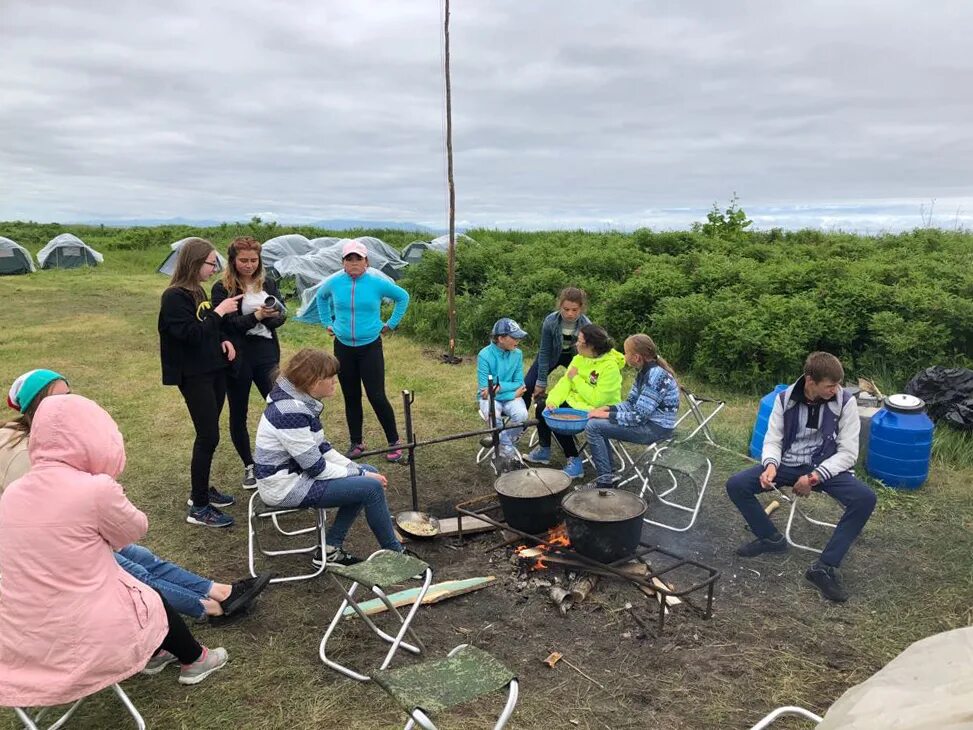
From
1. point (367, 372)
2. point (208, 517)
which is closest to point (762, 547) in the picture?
point (367, 372)

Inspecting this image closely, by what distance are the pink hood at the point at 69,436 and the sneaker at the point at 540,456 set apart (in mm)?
3819

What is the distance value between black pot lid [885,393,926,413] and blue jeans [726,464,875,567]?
151 cm

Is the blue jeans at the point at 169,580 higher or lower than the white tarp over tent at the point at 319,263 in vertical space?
lower

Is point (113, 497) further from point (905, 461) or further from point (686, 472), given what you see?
point (905, 461)

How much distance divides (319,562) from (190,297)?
1834 millimetres

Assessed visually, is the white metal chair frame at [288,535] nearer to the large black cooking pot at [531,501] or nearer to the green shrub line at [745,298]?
the large black cooking pot at [531,501]

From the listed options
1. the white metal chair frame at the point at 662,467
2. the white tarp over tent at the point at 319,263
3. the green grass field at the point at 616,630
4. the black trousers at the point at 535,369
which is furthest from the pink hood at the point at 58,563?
the white tarp over tent at the point at 319,263

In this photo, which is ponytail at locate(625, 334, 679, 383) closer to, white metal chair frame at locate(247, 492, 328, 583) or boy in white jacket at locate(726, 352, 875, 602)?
boy in white jacket at locate(726, 352, 875, 602)

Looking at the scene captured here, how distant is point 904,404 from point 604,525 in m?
2.99

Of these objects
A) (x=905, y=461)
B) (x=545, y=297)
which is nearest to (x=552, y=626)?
(x=905, y=461)

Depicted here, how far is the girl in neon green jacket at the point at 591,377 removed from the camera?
512 centimetres

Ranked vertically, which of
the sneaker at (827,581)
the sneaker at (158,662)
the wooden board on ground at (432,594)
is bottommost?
the sneaker at (158,662)

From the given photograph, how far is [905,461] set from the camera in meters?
5.01

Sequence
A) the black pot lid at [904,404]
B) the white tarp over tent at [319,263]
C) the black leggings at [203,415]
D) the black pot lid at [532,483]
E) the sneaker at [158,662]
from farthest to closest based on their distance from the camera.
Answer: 1. the white tarp over tent at [319,263]
2. the black pot lid at [904,404]
3. the black leggings at [203,415]
4. the black pot lid at [532,483]
5. the sneaker at [158,662]
